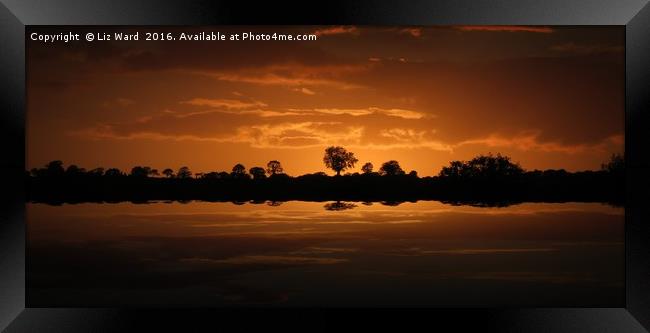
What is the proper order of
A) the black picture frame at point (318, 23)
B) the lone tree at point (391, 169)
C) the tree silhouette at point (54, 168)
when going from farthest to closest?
1. the lone tree at point (391, 169)
2. the tree silhouette at point (54, 168)
3. the black picture frame at point (318, 23)

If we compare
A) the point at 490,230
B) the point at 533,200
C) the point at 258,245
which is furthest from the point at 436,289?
the point at 258,245

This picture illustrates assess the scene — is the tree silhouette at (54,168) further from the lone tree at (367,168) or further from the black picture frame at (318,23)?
the lone tree at (367,168)

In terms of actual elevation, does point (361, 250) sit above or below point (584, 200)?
below

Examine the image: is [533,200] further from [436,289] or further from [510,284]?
[436,289]

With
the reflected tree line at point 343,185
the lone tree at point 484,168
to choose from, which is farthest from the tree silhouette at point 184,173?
the lone tree at point 484,168

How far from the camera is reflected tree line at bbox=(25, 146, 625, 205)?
4340mm

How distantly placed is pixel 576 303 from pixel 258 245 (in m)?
1.97

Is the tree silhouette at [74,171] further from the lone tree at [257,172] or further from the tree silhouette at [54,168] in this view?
the lone tree at [257,172]

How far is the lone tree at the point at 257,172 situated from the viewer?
4.45 meters

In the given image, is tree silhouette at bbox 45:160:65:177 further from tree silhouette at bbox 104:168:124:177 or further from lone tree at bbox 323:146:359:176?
lone tree at bbox 323:146:359:176

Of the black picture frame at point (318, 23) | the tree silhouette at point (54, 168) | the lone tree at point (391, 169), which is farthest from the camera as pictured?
the lone tree at point (391, 169)

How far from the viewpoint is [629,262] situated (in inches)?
166

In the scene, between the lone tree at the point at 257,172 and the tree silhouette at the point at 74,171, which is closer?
A: the tree silhouette at the point at 74,171

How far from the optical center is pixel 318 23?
414 cm
